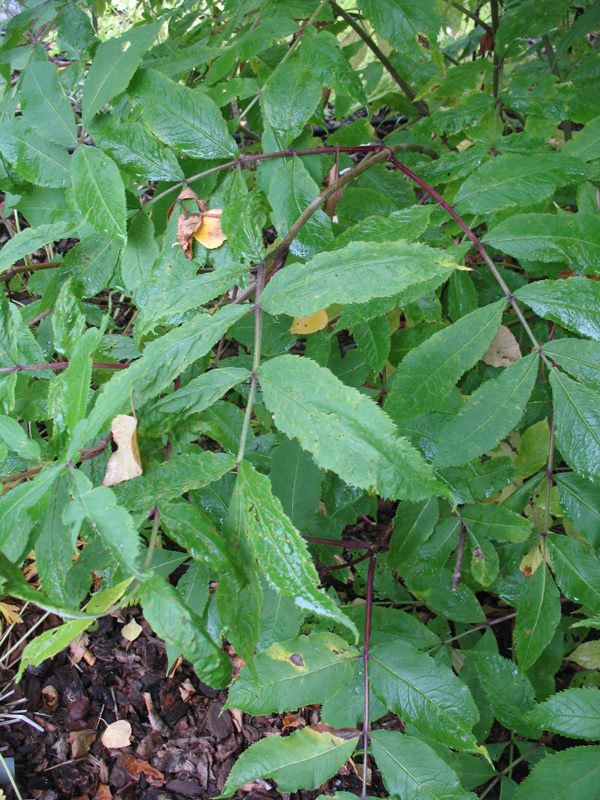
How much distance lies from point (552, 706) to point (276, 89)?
1.25m

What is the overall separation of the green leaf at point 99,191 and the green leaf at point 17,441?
372 millimetres

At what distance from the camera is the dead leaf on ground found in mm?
1624

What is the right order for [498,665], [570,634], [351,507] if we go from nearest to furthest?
1. [498,665]
2. [351,507]
3. [570,634]

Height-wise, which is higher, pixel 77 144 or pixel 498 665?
pixel 77 144

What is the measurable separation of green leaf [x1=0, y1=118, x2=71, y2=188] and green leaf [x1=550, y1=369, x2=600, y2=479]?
3.12 ft

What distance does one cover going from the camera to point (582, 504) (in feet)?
3.65

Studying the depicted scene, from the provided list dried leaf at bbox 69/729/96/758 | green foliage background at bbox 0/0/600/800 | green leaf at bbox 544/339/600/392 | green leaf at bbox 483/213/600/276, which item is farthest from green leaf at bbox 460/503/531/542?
dried leaf at bbox 69/729/96/758

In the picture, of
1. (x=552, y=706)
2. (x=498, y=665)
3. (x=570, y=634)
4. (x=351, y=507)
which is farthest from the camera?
(x=570, y=634)

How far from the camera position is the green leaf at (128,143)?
1062 mm

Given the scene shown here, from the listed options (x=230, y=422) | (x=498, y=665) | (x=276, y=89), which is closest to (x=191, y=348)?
(x=230, y=422)

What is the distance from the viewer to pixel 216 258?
3.55 feet

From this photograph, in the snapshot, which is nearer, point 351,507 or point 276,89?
point 276,89

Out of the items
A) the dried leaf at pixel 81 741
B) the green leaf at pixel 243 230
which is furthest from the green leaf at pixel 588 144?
the dried leaf at pixel 81 741

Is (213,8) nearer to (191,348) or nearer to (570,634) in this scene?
(191,348)
